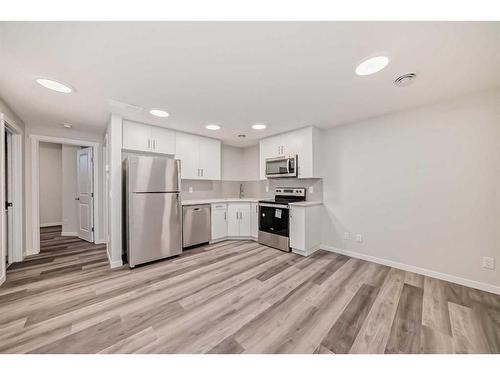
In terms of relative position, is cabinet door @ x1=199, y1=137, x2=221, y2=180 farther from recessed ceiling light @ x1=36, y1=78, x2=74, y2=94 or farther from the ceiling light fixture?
recessed ceiling light @ x1=36, y1=78, x2=74, y2=94

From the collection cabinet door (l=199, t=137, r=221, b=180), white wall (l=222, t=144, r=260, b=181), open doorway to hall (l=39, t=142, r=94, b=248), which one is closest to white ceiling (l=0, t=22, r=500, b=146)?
cabinet door (l=199, t=137, r=221, b=180)

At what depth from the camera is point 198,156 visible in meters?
3.79

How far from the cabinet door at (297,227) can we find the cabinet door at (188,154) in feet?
6.79

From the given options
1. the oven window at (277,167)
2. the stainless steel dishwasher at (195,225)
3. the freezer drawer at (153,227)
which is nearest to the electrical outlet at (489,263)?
the oven window at (277,167)

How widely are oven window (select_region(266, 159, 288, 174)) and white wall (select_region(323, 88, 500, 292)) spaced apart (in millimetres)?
895

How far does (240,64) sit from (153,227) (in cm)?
248

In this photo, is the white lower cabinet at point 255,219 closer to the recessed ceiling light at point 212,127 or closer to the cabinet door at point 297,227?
the cabinet door at point 297,227

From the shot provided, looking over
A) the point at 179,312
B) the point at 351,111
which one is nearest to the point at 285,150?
the point at 351,111

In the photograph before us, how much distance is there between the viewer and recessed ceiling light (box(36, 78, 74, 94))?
1.79m

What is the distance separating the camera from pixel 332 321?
1.57 metres

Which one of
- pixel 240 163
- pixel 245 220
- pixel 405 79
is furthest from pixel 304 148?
pixel 240 163

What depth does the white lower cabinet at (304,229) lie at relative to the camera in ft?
10.1

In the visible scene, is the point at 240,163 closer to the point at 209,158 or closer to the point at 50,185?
the point at 209,158
